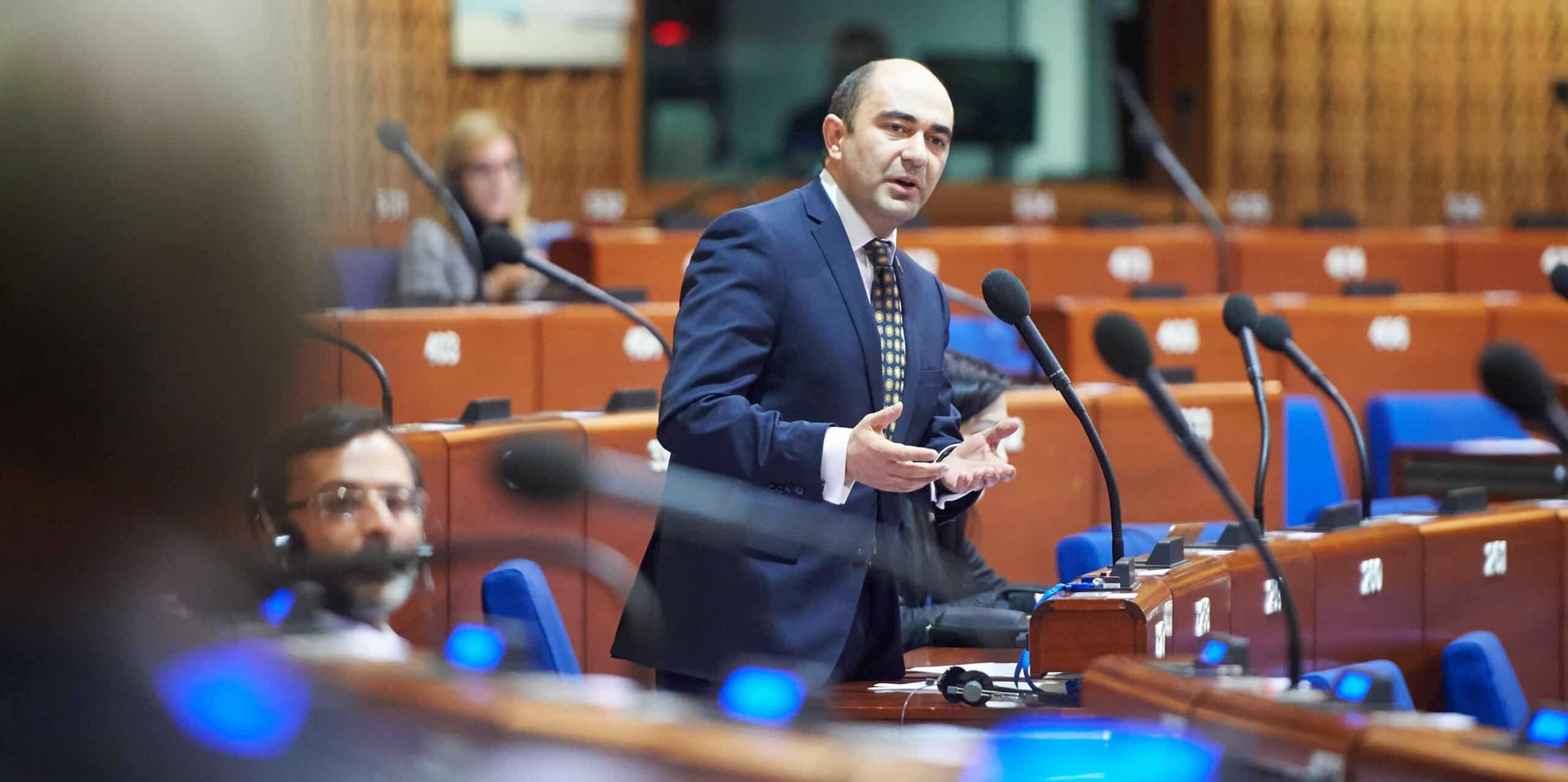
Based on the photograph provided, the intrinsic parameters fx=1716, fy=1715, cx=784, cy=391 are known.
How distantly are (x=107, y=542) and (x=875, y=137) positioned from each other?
1728 millimetres

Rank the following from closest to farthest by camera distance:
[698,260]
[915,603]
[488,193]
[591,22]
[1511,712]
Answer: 1. [698,260]
2. [1511,712]
3. [915,603]
4. [488,193]
5. [591,22]

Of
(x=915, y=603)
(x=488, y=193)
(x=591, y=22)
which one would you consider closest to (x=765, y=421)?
(x=915, y=603)

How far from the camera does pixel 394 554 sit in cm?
85

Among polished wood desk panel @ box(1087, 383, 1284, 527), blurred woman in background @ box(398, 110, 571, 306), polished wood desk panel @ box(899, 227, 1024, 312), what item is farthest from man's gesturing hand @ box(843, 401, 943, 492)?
polished wood desk panel @ box(899, 227, 1024, 312)

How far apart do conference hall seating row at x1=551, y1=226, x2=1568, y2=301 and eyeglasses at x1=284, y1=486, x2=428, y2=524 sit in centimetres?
429

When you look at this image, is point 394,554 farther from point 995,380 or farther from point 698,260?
point 995,380

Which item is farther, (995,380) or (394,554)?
(995,380)

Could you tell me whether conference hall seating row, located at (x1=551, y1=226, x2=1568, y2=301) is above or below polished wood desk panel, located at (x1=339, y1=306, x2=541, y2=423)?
above

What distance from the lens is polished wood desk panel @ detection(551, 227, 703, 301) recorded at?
18.0 ft

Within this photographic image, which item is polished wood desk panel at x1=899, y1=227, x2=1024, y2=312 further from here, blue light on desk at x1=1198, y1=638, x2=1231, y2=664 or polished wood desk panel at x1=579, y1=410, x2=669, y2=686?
blue light on desk at x1=1198, y1=638, x2=1231, y2=664

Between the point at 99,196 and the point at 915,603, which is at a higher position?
the point at 99,196

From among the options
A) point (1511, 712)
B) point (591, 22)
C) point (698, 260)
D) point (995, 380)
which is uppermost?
point (591, 22)

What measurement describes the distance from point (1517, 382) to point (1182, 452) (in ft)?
8.11

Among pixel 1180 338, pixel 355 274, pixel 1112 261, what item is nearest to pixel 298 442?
pixel 355 274
